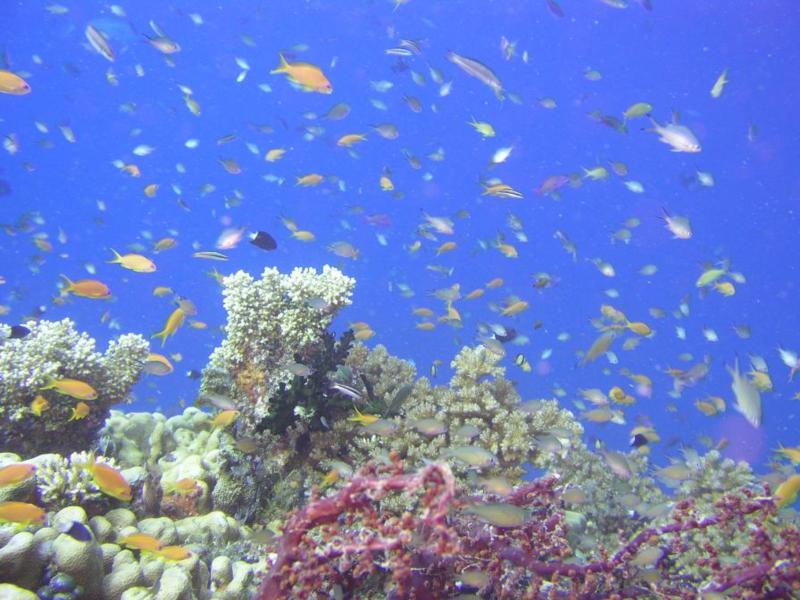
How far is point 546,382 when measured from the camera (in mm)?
59344

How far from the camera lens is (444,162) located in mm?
79625

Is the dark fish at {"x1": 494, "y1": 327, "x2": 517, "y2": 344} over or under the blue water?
under

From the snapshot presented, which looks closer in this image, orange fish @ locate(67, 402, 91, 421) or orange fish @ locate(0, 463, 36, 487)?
orange fish @ locate(0, 463, 36, 487)

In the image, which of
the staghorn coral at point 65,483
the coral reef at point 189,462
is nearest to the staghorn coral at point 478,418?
the coral reef at point 189,462

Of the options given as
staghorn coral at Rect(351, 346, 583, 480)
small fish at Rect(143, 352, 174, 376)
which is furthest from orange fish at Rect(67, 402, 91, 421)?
staghorn coral at Rect(351, 346, 583, 480)

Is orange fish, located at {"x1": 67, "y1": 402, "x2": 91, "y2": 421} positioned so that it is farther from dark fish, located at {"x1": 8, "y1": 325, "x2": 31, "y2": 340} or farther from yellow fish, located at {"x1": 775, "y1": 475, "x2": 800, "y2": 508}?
yellow fish, located at {"x1": 775, "y1": 475, "x2": 800, "y2": 508}

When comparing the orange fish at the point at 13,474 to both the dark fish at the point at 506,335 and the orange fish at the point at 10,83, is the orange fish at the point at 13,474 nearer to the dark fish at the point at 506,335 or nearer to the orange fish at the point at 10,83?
the orange fish at the point at 10,83

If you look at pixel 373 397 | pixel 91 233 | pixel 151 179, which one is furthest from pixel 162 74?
pixel 373 397

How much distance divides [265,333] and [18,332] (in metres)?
3.07

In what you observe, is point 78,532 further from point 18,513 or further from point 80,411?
point 80,411

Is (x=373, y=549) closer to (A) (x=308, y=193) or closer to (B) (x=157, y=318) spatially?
(B) (x=157, y=318)

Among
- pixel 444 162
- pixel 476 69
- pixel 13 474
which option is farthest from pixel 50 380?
pixel 444 162

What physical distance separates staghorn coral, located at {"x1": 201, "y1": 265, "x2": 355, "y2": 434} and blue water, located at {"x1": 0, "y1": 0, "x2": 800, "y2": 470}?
5141 centimetres

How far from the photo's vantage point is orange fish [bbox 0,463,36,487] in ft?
12.4
